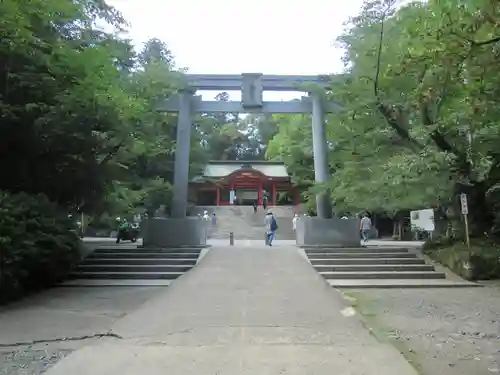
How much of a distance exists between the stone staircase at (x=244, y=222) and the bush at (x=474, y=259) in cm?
1597

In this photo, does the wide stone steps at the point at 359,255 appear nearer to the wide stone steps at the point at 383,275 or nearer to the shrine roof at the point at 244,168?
the wide stone steps at the point at 383,275

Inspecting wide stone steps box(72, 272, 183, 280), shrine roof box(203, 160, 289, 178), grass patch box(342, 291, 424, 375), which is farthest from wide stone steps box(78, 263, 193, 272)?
shrine roof box(203, 160, 289, 178)

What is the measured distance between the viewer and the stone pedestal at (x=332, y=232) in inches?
706

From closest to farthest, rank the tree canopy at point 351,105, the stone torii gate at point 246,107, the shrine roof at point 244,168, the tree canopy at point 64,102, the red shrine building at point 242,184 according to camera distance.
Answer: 1. the tree canopy at point 351,105
2. the tree canopy at point 64,102
3. the stone torii gate at point 246,107
4. the red shrine building at point 242,184
5. the shrine roof at point 244,168

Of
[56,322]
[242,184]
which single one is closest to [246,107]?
[56,322]

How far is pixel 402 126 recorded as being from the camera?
1423 centimetres

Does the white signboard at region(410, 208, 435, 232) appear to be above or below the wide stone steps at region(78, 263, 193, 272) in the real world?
above

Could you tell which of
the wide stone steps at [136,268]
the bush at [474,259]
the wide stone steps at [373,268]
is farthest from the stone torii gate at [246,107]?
the bush at [474,259]

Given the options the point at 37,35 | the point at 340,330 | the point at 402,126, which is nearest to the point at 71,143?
the point at 37,35

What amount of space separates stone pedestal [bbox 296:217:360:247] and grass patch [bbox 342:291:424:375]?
296 inches

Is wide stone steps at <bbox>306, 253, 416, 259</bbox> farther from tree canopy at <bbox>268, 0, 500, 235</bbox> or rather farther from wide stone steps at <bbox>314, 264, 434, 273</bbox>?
tree canopy at <bbox>268, 0, 500, 235</bbox>

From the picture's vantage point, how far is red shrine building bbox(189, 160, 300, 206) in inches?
1586

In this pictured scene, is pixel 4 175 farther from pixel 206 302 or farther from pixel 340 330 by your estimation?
pixel 340 330

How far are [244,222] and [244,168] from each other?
692 centimetres
